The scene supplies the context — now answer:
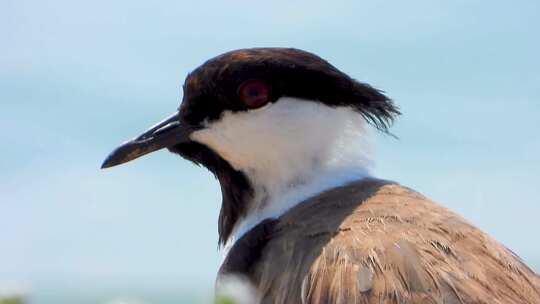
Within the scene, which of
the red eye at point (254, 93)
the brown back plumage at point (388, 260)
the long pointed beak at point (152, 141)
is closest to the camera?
the brown back plumage at point (388, 260)

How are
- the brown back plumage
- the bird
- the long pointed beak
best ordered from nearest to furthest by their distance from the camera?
the brown back plumage → the bird → the long pointed beak

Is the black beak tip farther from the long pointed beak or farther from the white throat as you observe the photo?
the white throat

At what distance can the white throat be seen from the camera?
18.1 ft

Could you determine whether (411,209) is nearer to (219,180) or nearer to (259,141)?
(259,141)

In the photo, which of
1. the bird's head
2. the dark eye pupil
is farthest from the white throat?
the dark eye pupil

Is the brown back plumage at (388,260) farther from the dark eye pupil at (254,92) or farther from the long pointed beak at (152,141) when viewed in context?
the long pointed beak at (152,141)

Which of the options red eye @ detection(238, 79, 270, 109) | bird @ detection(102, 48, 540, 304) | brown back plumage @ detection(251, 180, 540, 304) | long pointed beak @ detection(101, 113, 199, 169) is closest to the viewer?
brown back plumage @ detection(251, 180, 540, 304)

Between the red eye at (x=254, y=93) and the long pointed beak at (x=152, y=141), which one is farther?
the long pointed beak at (x=152, y=141)

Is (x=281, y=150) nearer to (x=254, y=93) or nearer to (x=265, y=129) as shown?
(x=265, y=129)

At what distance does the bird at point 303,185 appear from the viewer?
13.1 feet

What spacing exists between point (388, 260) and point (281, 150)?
1946mm

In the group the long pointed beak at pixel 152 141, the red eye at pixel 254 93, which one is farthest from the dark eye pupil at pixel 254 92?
the long pointed beak at pixel 152 141

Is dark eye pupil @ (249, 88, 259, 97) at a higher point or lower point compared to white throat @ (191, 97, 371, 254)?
higher

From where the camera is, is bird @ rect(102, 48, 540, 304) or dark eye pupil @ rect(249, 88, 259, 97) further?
dark eye pupil @ rect(249, 88, 259, 97)
